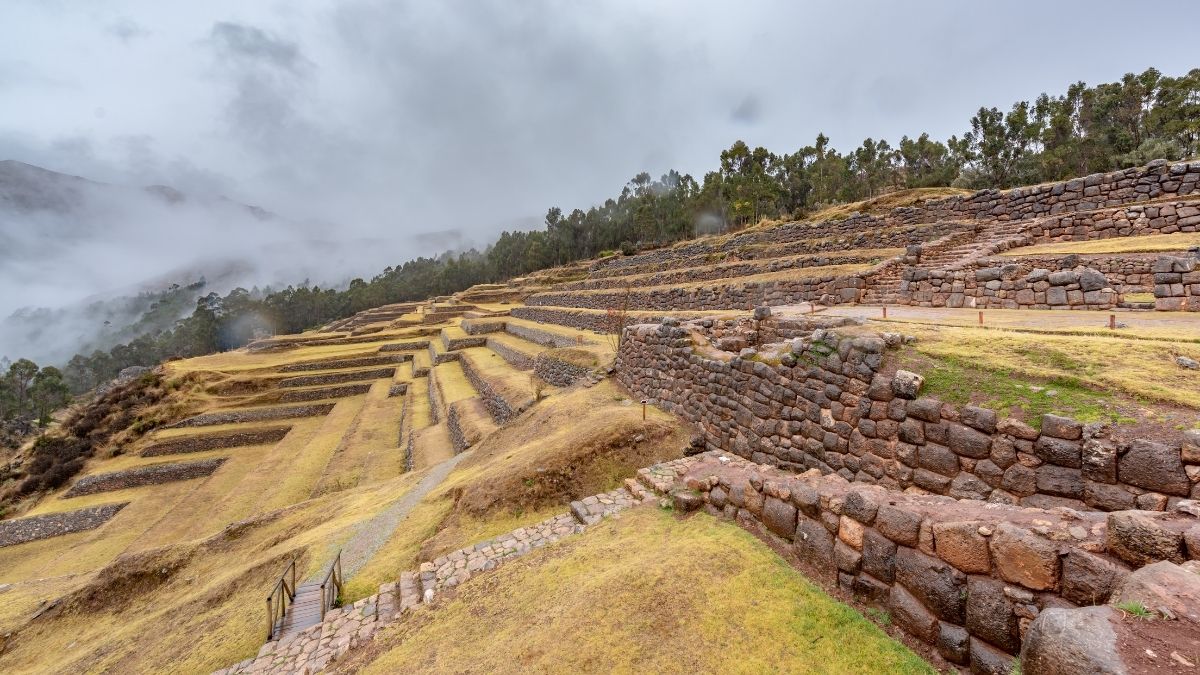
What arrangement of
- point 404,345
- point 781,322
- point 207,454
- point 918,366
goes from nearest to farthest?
point 918,366 → point 781,322 → point 207,454 → point 404,345

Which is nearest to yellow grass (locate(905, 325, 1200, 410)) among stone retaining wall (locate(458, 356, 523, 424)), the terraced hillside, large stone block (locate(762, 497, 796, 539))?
the terraced hillside

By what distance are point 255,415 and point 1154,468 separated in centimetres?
4051

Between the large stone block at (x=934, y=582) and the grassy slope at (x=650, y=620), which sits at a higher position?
the large stone block at (x=934, y=582)

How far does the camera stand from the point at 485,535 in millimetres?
8148

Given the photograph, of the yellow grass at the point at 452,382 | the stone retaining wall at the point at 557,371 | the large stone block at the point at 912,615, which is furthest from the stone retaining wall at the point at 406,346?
the large stone block at the point at 912,615

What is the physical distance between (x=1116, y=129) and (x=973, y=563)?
163 feet

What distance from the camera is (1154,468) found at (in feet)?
12.6

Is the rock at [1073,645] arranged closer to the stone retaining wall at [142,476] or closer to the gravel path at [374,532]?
the gravel path at [374,532]

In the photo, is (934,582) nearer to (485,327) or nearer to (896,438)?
(896,438)

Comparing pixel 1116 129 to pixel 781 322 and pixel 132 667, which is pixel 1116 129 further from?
pixel 132 667

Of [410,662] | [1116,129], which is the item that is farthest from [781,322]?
[1116,129]

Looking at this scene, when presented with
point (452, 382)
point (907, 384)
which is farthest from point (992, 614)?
point (452, 382)

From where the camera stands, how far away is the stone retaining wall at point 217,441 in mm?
27734

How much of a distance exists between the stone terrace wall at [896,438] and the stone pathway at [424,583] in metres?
1.91
